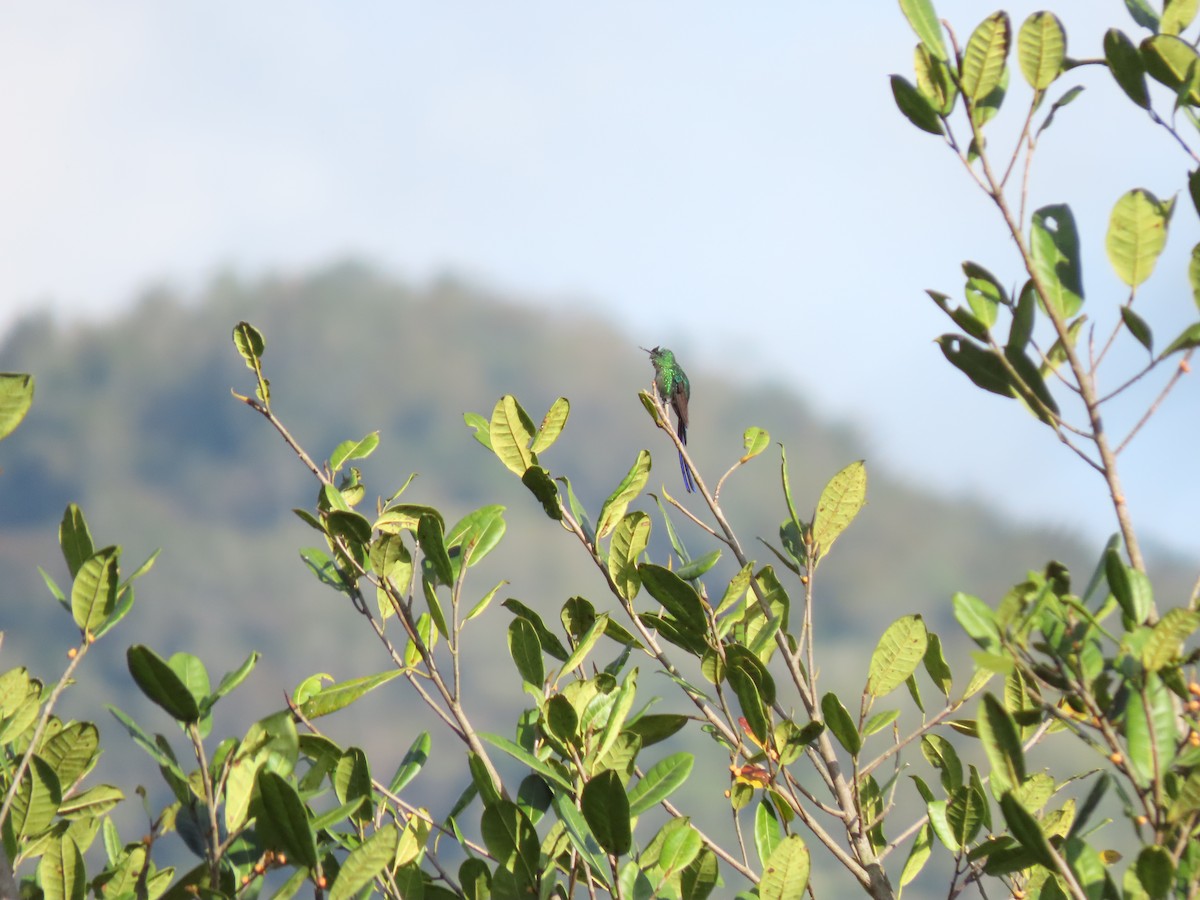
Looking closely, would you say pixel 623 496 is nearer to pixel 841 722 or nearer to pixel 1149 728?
pixel 841 722

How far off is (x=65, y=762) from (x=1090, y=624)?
1.58 metres

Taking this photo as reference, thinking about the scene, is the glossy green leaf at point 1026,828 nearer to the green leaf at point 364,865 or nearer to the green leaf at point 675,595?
the green leaf at point 675,595

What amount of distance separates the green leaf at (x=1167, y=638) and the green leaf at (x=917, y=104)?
0.82 metres

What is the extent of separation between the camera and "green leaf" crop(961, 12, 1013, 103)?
74.0 inches

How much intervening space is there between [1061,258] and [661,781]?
1.01 meters

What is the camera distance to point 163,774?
68.4 inches

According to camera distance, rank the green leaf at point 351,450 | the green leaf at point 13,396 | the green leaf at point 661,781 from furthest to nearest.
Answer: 1. the green leaf at point 351,450
2. the green leaf at point 661,781
3. the green leaf at point 13,396

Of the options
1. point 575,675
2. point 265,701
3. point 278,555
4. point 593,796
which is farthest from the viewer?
point 278,555

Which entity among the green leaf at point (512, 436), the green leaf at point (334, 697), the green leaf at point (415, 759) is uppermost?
the green leaf at point (512, 436)

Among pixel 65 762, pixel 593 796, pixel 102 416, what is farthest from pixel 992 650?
pixel 102 416

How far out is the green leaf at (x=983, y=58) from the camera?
1880 millimetres

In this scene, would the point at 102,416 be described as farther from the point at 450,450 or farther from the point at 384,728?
the point at 384,728

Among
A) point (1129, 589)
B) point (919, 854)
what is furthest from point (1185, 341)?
point (919, 854)

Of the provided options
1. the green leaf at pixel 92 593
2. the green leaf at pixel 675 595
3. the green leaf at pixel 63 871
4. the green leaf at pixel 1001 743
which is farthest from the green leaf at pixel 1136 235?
the green leaf at pixel 63 871
